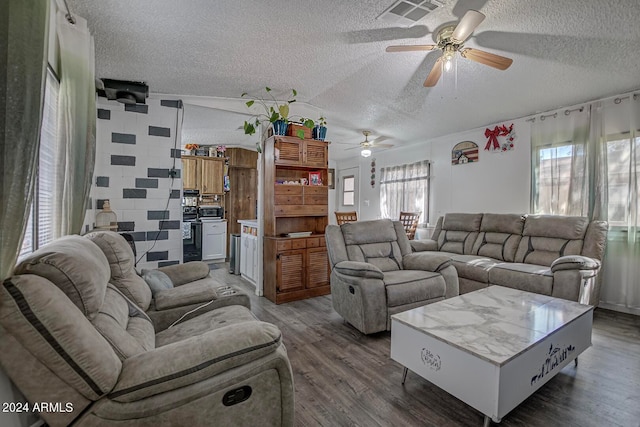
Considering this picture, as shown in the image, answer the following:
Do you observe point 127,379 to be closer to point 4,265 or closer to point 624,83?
point 4,265

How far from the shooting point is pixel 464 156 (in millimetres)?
5016

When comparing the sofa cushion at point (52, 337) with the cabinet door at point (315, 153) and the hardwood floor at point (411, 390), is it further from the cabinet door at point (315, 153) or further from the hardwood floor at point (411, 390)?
the cabinet door at point (315, 153)

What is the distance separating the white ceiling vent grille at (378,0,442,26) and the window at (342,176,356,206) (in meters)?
5.57

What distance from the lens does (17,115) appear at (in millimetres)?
836

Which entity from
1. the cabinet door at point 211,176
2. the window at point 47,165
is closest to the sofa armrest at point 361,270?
the window at point 47,165

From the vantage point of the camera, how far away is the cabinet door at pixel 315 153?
3.77 m

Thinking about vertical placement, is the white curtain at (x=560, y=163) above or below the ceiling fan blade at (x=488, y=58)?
below

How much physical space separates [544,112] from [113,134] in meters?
5.55

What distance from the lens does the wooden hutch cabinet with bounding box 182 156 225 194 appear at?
595 centimetres

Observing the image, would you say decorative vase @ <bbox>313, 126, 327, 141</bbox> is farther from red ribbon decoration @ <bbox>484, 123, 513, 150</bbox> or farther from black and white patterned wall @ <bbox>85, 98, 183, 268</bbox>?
red ribbon decoration @ <bbox>484, 123, 513, 150</bbox>

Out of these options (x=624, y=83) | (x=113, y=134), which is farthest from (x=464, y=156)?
(x=113, y=134)

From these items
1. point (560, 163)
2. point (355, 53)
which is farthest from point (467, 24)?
point (560, 163)

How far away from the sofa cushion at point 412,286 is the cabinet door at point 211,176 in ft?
14.8

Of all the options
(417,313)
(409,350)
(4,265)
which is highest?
(4,265)
